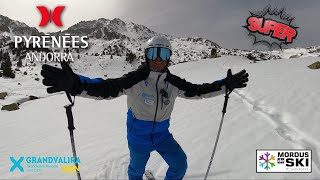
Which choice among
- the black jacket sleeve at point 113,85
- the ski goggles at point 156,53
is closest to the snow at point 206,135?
the black jacket sleeve at point 113,85

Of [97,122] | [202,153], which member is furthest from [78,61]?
[202,153]

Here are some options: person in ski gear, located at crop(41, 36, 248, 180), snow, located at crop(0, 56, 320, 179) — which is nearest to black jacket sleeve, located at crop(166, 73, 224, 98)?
person in ski gear, located at crop(41, 36, 248, 180)

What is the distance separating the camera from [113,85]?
4484 mm

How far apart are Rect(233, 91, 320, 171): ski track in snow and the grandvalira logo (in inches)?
7.0

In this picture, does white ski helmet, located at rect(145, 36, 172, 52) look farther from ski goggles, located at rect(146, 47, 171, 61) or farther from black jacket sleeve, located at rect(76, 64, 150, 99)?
black jacket sleeve, located at rect(76, 64, 150, 99)

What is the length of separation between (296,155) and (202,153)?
2.06 meters

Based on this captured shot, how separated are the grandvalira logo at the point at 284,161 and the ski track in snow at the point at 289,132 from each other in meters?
0.18

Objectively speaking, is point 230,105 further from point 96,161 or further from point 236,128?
point 96,161

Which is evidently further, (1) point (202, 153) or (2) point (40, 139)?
(2) point (40, 139)

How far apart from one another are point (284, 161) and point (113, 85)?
4071 mm

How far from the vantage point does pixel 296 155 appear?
6469 mm

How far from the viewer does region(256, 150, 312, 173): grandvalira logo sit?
5980 mm

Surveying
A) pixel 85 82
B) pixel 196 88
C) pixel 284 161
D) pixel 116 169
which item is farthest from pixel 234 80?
pixel 116 169

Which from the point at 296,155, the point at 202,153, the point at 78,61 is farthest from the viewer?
the point at 78,61
